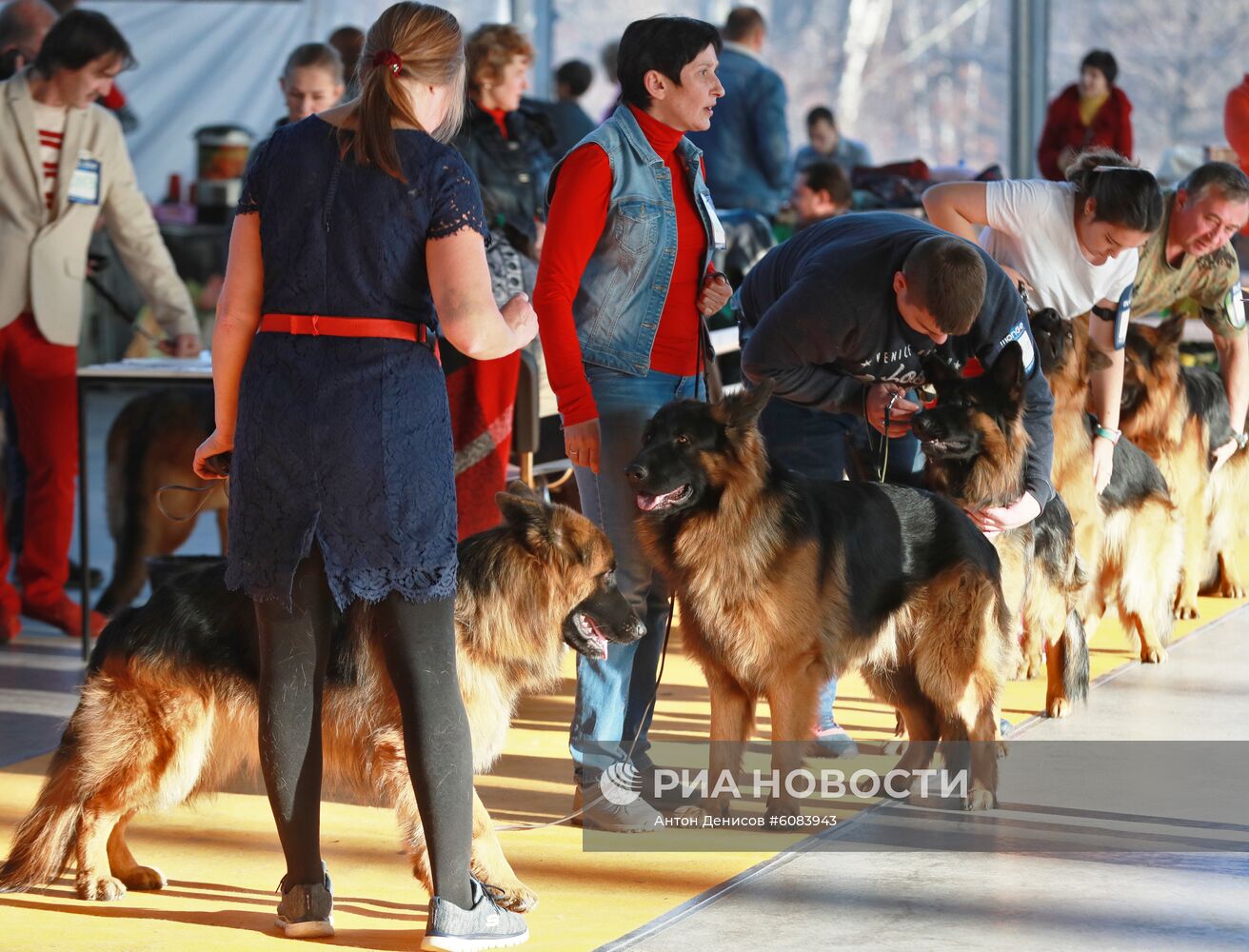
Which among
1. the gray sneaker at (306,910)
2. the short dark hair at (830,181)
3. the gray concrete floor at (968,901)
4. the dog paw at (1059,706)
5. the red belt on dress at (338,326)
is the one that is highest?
the red belt on dress at (338,326)

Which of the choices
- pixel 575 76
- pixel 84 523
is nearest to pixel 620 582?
pixel 84 523

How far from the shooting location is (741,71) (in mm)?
9078

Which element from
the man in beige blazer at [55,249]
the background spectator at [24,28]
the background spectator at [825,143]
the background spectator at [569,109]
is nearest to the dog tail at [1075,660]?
the man in beige blazer at [55,249]

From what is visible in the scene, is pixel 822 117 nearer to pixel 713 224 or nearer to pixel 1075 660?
pixel 1075 660

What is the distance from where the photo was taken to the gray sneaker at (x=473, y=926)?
2.91m

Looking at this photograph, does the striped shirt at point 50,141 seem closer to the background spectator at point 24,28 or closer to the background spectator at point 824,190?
the background spectator at point 24,28

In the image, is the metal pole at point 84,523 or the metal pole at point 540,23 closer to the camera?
the metal pole at point 84,523

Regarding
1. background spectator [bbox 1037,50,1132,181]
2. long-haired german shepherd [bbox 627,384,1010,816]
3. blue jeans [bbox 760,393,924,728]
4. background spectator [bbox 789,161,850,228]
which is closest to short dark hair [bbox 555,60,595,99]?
background spectator [bbox 789,161,850,228]

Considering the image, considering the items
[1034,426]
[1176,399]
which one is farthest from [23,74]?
[1176,399]

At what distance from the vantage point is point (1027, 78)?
13070mm

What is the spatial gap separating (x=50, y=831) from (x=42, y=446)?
281 centimetres

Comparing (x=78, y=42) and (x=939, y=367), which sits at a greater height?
(x=78, y=42)

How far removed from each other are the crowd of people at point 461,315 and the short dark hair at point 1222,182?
11 mm

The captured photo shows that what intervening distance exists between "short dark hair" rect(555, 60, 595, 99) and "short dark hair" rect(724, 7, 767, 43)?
1014mm
